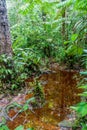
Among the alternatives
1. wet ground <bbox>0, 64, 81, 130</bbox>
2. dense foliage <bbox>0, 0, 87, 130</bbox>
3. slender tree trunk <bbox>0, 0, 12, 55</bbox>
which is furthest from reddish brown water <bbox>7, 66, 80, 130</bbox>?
slender tree trunk <bbox>0, 0, 12, 55</bbox>

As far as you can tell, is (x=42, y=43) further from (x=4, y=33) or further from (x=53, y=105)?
(x=53, y=105)

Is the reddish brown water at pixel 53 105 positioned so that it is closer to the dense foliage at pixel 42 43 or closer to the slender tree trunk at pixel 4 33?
the dense foliage at pixel 42 43

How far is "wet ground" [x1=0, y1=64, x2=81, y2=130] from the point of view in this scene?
3594mm

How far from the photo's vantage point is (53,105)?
421 centimetres

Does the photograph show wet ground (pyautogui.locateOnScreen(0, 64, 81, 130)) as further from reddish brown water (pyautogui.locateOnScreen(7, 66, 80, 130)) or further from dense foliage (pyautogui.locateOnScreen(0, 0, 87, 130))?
dense foliage (pyautogui.locateOnScreen(0, 0, 87, 130))

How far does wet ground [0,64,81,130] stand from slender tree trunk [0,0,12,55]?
129 cm

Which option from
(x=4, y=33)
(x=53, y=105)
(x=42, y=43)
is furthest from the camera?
(x=42, y=43)

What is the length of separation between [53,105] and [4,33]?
2.16m

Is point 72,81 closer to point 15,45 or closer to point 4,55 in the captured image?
point 4,55

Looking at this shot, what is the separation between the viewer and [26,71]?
19.7ft

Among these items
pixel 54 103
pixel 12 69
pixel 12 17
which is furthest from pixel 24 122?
pixel 12 17

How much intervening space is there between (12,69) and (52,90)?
1086mm

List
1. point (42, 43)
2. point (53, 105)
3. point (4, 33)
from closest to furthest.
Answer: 1. point (53, 105)
2. point (4, 33)
3. point (42, 43)

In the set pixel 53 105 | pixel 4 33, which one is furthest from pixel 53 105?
pixel 4 33
